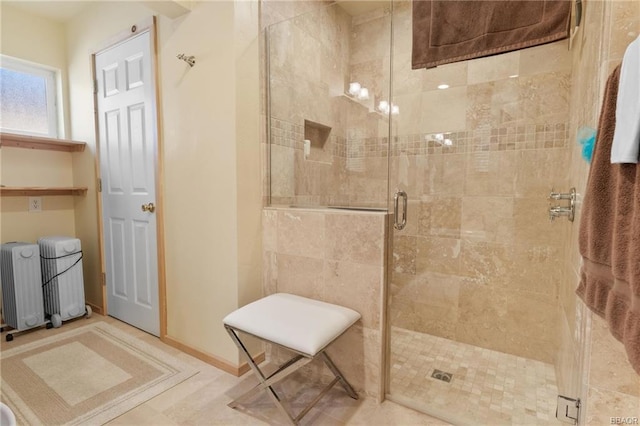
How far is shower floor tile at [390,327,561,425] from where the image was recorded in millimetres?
1531

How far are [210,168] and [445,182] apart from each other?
1.57 m

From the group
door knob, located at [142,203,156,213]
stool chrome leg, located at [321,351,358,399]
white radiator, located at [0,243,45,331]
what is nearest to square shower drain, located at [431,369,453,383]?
stool chrome leg, located at [321,351,358,399]

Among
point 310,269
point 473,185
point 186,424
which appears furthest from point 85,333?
point 473,185

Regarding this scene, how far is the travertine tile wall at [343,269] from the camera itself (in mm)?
1611

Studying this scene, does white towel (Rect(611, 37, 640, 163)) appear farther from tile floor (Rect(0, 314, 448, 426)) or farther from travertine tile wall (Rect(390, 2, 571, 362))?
tile floor (Rect(0, 314, 448, 426))

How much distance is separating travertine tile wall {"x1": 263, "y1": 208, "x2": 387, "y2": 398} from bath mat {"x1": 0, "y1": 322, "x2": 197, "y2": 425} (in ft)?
2.80

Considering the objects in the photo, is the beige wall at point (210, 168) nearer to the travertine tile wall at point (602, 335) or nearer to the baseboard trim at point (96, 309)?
the baseboard trim at point (96, 309)

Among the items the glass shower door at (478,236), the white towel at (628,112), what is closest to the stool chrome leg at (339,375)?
the glass shower door at (478,236)

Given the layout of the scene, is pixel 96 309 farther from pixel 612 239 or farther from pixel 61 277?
pixel 612 239

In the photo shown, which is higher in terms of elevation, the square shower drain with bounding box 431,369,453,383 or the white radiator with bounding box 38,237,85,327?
the white radiator with bounding box 38,237,85,327

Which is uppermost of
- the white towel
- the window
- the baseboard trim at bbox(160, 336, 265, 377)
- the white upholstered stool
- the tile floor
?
the window

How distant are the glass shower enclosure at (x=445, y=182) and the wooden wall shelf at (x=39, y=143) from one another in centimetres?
190

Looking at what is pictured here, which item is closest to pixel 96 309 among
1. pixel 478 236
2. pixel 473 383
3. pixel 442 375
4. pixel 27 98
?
pixel 27 98

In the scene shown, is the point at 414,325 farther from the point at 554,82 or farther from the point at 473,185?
the point at 554,82
